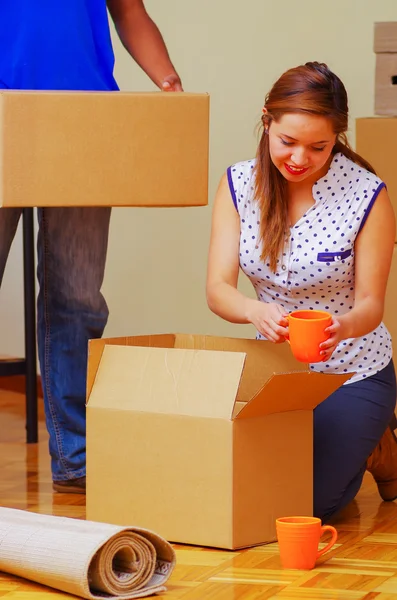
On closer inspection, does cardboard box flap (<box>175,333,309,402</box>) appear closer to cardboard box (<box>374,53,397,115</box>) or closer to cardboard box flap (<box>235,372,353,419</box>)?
cardboard box flap (<box>235,372,353,419</box>)

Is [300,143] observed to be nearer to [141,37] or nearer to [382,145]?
[141,37]

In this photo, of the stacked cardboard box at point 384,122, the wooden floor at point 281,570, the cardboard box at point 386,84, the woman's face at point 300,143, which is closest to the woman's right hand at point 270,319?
the woman's face at point 300,143

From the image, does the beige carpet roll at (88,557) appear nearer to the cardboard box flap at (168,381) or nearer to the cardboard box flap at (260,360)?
the cardboard box flap at (168,381)

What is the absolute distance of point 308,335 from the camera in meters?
1.74

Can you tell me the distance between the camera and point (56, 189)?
6.09 ft

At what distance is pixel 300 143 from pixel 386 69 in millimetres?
772

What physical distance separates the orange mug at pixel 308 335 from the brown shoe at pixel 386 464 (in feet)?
1.38

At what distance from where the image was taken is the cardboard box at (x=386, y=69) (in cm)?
257

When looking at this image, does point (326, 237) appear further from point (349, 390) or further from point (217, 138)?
point (217, 138)

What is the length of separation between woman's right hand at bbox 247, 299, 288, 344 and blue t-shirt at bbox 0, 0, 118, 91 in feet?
1.70

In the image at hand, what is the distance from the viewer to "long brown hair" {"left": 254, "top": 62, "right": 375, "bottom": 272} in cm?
189

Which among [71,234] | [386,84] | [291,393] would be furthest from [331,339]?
[386,84]

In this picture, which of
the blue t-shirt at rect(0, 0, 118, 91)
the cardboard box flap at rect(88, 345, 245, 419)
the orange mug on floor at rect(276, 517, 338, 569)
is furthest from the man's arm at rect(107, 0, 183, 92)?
the orange mug on floor at rect(276, 517, 338, 569)

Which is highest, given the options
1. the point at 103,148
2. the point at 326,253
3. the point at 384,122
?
the point at 384,122
